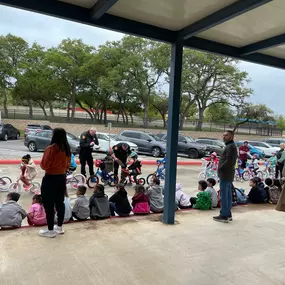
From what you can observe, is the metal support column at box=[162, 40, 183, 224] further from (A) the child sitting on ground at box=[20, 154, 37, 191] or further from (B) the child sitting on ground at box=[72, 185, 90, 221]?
(A) the child sitting on ground at box=[20, 154, 37, 191]

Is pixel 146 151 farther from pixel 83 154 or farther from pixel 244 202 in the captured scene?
pixel 244 202

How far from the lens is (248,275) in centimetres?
317

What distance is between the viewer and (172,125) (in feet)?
15.3

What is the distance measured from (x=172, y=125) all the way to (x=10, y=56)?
31980 millimetres

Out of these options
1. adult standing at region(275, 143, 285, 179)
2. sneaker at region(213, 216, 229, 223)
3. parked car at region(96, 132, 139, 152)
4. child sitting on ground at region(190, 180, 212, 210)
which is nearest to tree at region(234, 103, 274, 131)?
parked car at region(96, 132, 139, 152)

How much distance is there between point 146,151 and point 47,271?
1453 centimetres

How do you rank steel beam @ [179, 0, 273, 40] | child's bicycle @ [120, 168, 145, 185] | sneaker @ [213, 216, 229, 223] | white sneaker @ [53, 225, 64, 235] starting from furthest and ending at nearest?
child's bicycle @ [120, 168, 145, 185] → sneaker @ [213, 216, 229, 223] → white sneaker @ [53, 225, 64, 235] → steel beam @ [179, 0, 273, 40]

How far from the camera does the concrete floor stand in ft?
9.86

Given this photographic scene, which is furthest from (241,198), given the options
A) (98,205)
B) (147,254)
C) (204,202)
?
(147,254)

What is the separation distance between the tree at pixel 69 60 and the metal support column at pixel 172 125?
2674 cm

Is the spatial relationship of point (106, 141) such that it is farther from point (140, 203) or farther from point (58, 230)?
point (58, 230)

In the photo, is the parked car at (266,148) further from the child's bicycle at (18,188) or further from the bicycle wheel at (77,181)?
the child's bicycle at (18,188)

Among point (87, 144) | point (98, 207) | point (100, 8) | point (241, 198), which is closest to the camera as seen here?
point (100, 8)

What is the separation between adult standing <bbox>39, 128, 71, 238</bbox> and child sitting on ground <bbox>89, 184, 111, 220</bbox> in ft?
2.85
